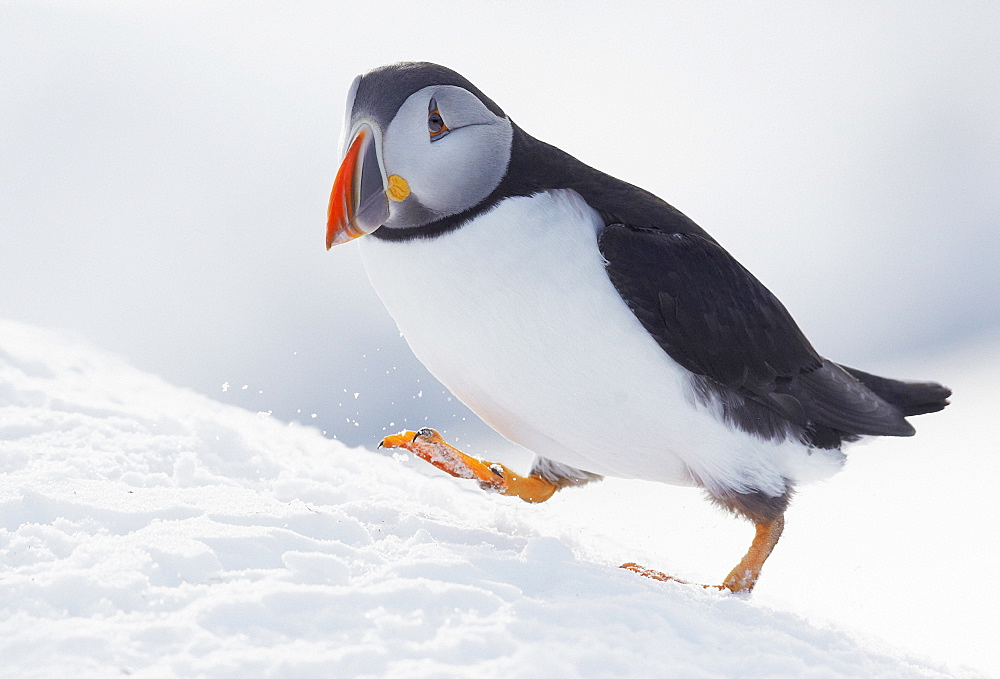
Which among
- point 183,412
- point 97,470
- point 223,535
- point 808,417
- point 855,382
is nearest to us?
point 223,535

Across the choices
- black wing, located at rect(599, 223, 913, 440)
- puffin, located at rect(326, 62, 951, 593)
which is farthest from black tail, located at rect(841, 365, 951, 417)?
puffin, located at rect(326, 62, 951, 593)

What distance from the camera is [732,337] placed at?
9.15ft

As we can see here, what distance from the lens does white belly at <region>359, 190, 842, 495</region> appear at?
257 cm

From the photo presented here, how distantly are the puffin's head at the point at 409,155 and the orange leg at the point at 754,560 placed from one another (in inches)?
47.7

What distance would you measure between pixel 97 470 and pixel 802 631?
2.03 meters

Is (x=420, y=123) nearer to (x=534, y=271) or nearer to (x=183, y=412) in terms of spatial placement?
(x=534, y=271)

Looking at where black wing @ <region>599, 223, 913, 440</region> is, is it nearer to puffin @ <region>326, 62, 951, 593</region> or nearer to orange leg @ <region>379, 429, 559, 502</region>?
puffin @ <region>326, 62, 951, 593</region>

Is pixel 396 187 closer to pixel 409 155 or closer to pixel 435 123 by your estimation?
pixel 409 155

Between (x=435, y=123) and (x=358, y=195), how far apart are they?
0.30 meters

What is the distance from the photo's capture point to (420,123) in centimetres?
258

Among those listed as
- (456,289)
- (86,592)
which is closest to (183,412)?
(456,289)

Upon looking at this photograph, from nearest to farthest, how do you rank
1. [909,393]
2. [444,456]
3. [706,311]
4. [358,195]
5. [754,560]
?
[358,195]
[706,311]
[754,560]
[444,456]
[909,393]

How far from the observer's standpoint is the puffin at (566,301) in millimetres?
2576

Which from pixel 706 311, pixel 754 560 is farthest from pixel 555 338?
pixel 754 560
